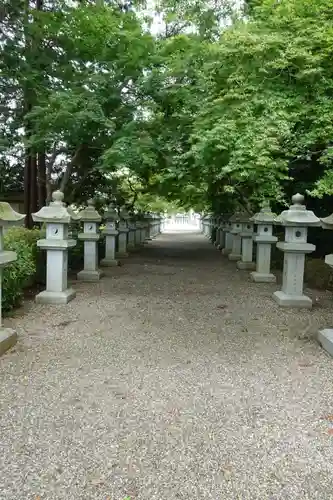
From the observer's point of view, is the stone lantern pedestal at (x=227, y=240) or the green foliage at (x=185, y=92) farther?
the stone lantern pedestal at (x=227, y=240)

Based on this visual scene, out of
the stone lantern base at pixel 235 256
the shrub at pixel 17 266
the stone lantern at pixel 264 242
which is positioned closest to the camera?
Result: the shrub at pixel 17 266

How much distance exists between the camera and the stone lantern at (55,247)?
6844mm

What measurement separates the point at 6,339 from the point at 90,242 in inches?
194

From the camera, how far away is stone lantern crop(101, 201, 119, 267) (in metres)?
11.4

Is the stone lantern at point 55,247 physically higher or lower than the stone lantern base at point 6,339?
higher

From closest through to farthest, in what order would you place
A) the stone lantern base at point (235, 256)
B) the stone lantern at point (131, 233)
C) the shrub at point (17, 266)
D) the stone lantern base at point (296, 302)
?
the shrub at point (17, 266), the stone lantern base at point (296, 302), the stone lantern base at point (235, 256), the stone lantern at point (131, 233)

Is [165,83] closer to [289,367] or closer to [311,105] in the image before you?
[311,105]

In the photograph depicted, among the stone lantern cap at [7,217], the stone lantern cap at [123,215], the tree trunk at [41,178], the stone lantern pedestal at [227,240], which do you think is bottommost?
the stone lantern pedestal at [227,240]

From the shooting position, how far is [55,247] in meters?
6.88

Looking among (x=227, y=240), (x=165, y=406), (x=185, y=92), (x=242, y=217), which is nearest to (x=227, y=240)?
(x=227, y=240)

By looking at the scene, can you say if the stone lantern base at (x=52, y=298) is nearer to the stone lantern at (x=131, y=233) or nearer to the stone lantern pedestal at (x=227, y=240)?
the stone lantern at (x=131, y=233)

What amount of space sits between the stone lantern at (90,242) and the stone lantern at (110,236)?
1983 mm

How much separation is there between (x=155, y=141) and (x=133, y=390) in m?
7.03

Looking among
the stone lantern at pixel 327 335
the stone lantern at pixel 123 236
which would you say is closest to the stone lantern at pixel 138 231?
the stone lantern at pixel 123 236
